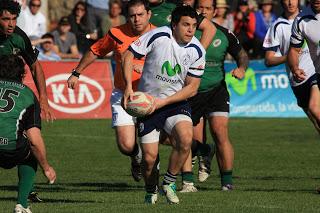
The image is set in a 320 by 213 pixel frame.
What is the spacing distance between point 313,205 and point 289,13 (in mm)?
4945

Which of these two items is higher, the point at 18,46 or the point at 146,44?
the point at 146,44

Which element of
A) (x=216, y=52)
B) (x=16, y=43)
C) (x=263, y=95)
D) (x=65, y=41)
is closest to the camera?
(x=16, y=43)

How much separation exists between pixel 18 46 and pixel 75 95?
38.5ft

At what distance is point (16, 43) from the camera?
13422mm

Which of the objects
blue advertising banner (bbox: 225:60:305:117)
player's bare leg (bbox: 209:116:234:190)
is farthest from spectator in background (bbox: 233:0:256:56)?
player's bare leg (bbox: 209:116:234:190)

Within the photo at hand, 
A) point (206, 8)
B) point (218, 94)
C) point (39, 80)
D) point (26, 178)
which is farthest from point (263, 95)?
point (26, 178)

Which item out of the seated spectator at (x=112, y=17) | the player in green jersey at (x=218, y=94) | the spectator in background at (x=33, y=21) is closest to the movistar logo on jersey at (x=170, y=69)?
the player in green jersey at (x=218, y=94)

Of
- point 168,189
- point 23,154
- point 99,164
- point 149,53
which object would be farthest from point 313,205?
point 99,164

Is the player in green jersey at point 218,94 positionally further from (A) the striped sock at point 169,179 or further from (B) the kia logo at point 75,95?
(B) the kia logo at point 75,95

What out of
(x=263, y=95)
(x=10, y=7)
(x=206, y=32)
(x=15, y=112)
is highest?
(x=10, y=7)

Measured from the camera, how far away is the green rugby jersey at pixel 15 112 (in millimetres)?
11039

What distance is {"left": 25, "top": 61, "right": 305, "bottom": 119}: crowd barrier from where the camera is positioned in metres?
25.1

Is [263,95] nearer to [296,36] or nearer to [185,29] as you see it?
[296,36]

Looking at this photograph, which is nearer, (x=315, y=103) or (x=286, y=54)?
(x=315, y=103)
